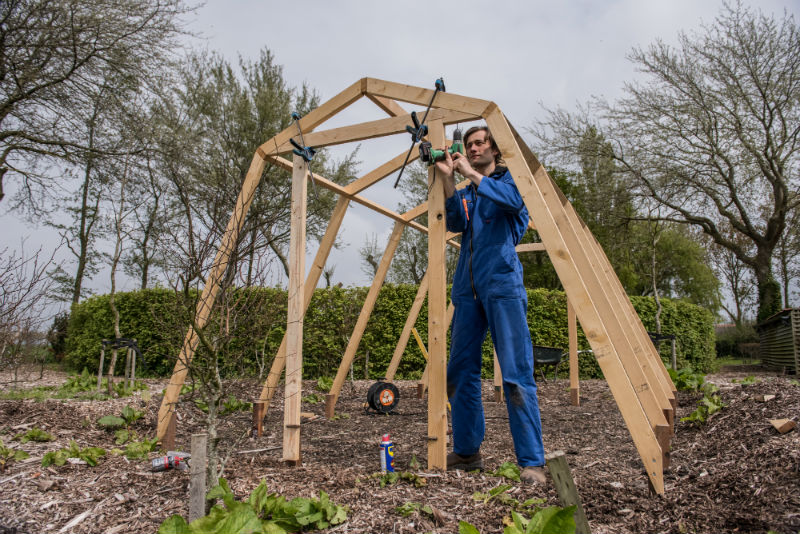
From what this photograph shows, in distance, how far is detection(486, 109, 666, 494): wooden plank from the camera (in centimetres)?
206

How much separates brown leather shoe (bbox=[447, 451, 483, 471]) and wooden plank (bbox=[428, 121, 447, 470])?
22 cm

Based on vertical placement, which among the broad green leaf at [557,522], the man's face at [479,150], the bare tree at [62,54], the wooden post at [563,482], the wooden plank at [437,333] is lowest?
the broad green leaf at [557,522]

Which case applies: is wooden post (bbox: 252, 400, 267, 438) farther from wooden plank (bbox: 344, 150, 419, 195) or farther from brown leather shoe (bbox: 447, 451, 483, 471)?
wooden plank (bbox: 344, 150, 419, 195)

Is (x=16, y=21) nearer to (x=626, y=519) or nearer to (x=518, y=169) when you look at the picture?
(x=518, y=169)

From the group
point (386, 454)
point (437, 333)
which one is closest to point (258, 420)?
point (386, 454)

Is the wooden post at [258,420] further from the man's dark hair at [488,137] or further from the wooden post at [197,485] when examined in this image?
the man's dark hair at [488,137]

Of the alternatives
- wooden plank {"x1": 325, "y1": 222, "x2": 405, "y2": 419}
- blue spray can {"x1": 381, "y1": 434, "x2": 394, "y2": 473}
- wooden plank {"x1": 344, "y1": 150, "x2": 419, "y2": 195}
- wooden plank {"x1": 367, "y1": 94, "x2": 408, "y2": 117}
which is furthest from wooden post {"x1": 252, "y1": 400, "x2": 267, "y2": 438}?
wooden plank {"x1": 367, "y1": 94, "x2": 408, "y2": 117}

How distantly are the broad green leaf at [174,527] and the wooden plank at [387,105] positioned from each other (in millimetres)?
2746

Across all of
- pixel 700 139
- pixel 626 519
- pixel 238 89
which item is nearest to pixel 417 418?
pixel 626 519

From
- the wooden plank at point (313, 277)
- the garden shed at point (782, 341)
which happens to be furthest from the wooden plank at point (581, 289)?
the garden shed at point (782, 341)

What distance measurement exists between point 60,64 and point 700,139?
49.9ft

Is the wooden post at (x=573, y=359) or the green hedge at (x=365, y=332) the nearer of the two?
the wooden post at (x=573, y=359)

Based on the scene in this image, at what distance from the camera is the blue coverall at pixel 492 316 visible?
258 cm

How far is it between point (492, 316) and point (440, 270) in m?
0.40
